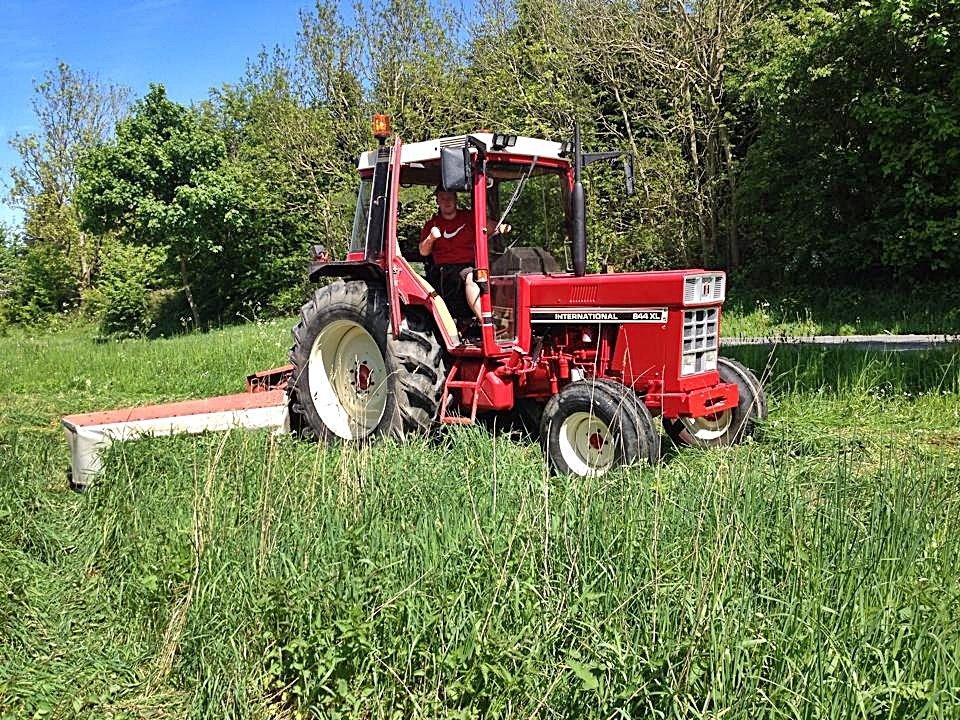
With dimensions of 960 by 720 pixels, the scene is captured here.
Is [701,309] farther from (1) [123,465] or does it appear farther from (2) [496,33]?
(2) [496,33]

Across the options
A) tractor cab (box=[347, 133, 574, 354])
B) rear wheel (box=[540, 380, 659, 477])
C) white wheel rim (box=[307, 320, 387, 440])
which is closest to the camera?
rear wheel (box=[540, 380, 659, 477])

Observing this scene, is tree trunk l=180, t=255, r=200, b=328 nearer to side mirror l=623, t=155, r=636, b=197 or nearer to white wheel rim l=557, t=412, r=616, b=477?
side mirror l=623, t=155, r=636, b=197

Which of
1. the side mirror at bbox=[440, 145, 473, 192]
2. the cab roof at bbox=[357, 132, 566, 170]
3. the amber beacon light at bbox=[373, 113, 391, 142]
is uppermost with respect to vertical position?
the amber beacon light at bbox=[373, 113, 391, 142]

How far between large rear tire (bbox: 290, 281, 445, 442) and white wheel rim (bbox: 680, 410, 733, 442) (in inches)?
74.0

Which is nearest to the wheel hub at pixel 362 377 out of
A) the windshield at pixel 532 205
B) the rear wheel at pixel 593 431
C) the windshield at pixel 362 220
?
Answer: the windshield at pixel 362 220

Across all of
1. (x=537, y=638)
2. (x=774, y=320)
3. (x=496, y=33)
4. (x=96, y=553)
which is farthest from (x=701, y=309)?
(x=496, y=33)

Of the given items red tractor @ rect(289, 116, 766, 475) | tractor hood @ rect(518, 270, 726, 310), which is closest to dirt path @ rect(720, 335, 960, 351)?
red tractor @ rect(289, 116, 766, 475)

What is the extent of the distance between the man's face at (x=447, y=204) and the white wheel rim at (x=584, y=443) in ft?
5.94

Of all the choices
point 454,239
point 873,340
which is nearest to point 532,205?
point 454,239

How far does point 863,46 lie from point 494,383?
11.3 metres

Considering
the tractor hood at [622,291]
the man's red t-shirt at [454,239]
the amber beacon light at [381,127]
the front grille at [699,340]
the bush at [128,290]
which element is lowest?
the bush at [128,290]

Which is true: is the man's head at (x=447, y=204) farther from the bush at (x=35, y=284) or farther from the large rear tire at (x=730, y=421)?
the bush at (x=35, y=284)

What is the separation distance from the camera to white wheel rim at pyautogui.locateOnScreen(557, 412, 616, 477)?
5.67 m

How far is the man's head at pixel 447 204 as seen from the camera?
21.3 ft
